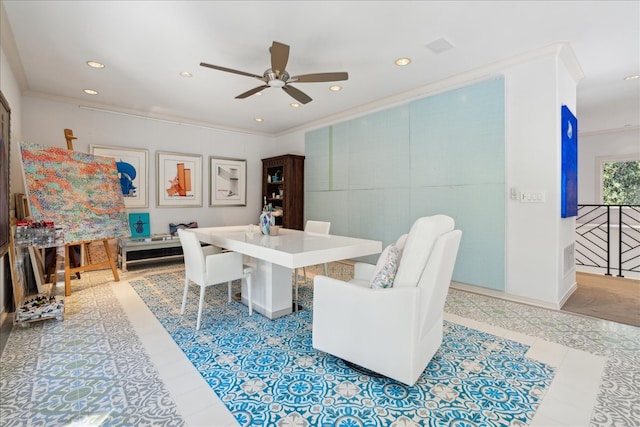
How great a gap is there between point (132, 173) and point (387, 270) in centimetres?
492

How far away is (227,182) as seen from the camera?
6.27 meters

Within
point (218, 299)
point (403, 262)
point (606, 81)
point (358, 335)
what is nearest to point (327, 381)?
point (358, 335)

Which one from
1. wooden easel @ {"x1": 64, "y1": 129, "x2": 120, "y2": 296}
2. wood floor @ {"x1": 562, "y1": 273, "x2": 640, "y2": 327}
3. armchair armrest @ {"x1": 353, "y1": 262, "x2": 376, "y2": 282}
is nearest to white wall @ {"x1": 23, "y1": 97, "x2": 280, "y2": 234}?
wooden easel @ {"x1": 64, "y1": 129, "x2": 120, "y2": 296}

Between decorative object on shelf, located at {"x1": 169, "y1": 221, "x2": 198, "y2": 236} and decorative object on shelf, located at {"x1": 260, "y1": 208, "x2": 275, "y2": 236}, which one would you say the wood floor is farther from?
decorative object on shelf, located at {"x1": 169, "y1": 221, "x2": 198, "y2": 236}

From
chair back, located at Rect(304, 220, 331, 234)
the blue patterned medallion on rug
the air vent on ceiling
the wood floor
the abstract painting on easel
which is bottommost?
the blue patterned medallion on rug

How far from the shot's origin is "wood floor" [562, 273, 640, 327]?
117 inches

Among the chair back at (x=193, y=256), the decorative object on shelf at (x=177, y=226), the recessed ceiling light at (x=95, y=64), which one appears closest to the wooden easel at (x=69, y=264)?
the recessed ceiling light at (x=95, y=64)

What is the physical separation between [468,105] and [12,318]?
5.28 metres

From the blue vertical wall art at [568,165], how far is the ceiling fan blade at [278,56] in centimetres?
286

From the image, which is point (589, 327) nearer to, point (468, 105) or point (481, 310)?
point (481, 310)

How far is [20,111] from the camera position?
406cm

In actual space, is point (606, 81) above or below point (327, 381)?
above

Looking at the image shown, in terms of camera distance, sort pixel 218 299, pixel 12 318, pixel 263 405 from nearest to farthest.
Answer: pixel 263 405 → pixel 12 318 → pixel 218 299

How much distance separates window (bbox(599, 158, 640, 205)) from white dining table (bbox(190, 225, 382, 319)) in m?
5.70
